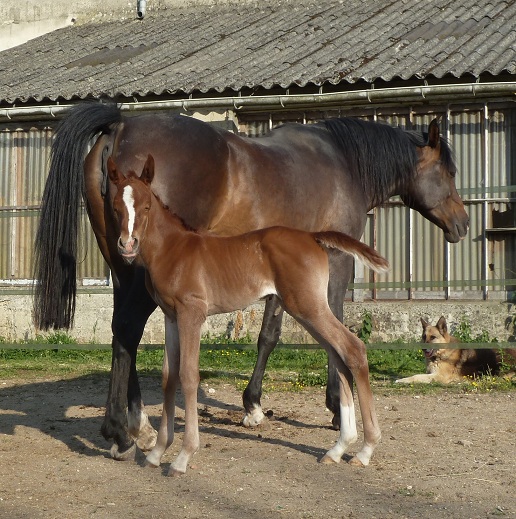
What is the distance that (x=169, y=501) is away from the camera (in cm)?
470

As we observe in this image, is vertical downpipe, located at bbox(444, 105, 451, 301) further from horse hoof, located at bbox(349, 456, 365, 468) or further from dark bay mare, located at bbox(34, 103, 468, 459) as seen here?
horse hoof, located at bbox(349, 456, 365, 468)

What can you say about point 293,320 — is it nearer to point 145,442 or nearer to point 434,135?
point 434,135

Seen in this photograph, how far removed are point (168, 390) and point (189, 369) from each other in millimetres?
337

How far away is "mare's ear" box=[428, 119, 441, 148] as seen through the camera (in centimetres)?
744

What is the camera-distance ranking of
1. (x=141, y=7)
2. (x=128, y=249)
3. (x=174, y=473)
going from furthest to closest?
(x=141, y=7), (x=174, y=473), (x=128, y=249)

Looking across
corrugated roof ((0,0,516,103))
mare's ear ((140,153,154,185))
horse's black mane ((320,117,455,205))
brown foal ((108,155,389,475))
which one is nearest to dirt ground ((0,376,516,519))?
brown foal ((108,155,389,475))

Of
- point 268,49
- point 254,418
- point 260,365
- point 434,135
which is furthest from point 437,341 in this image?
point 268,49

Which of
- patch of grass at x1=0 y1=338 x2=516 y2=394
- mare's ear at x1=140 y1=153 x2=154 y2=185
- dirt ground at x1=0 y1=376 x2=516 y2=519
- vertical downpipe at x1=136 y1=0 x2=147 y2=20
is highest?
vertical downpipe at x1=136 y1=0 x2=147 y2=20

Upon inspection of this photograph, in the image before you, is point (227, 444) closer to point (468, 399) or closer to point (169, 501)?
point (169, 501)

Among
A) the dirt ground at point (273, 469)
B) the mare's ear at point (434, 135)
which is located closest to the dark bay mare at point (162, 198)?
the dirt ground at point (273, 469)

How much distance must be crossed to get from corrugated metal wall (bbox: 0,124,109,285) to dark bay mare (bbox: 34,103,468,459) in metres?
7.30

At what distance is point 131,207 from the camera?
204 inches

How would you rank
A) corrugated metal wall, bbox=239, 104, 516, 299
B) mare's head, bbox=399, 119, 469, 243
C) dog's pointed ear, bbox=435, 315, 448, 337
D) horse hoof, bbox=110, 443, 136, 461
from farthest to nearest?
corrugated metal wall, bbox=239, 104, 516, 299 → dog's pointed ear, bbox=435, 315, 448, 337 → mare's head, bbox=399, 119, 469, 243 → horse hoof, bbox=110, 443, 136, 461

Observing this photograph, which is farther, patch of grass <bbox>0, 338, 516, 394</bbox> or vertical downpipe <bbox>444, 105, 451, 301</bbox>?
vertical downpipe <bbox>444, 105, 451, 301</bbox>
